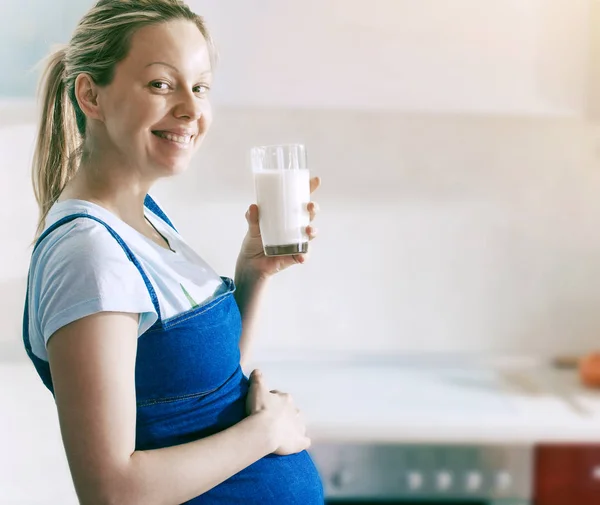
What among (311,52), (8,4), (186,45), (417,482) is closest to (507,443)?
(417,482)

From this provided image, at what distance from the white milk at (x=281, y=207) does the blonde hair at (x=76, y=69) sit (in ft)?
0.66

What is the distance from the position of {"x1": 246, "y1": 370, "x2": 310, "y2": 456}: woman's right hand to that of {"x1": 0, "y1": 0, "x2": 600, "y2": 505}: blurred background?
57cm

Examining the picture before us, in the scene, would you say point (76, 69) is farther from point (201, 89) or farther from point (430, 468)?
point (430, 468)

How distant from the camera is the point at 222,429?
91cm

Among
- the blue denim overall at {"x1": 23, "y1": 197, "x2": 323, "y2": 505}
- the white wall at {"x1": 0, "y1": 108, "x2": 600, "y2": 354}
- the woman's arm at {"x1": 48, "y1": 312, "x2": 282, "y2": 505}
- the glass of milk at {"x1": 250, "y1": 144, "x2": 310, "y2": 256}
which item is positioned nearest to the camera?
the woman's arm at {"x1": 48, "y1": 312, "x2": 282, "y2": 505}

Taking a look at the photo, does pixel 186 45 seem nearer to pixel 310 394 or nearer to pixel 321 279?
pixel 310 394

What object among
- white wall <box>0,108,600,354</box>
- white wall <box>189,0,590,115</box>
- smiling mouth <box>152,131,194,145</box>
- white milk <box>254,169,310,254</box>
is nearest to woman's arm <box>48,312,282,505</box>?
smiling mouth <box>152,131,194,145</box>

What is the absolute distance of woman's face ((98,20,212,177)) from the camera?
85 centimetres

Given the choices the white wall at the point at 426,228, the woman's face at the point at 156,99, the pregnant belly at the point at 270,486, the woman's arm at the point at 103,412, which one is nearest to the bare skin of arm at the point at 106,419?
the woman's arm at the point at 103,412

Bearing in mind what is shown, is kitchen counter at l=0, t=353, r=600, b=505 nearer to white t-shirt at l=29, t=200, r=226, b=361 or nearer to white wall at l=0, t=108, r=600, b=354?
white wall at l=0, t=108, r=600, b=354

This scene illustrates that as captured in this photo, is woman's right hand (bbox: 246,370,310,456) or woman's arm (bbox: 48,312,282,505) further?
woman's right hand (bbox: 246,370,310,456)

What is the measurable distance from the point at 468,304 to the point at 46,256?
150 cm

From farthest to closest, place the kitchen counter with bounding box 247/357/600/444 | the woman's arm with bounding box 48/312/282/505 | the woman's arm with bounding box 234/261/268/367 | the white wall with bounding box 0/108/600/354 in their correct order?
the white wall with bounding box 0/108/600/354 → the kitchen counter with bounding box 247/357/600/444 → the woman's arm with bounding box 234/261/268/367 → the woman's arm with bounding box 48/312/282/505

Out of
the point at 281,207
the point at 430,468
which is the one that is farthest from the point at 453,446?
the point at 281,207
